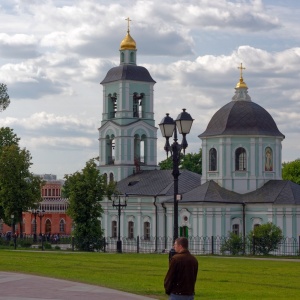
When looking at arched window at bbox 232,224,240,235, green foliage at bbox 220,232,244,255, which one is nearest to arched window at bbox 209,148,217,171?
arched window at bbox 232,224,240,235

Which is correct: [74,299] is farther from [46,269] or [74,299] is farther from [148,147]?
[148,147]

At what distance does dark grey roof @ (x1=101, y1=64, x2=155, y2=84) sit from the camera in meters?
73.2

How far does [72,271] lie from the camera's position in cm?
2791

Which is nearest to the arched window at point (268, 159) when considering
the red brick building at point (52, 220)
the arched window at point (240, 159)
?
the arched window at point (240, 159)

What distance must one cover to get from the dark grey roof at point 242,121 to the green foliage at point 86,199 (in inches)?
413

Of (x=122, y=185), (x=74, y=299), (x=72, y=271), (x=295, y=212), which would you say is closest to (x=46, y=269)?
(x=72, y=271)

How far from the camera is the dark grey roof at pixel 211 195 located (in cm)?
6184

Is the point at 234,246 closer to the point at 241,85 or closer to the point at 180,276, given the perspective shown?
the point at 241,85

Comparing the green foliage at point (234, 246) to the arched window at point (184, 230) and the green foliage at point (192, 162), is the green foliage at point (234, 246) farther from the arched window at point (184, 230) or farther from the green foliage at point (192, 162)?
the green foliage at point (192, 162)

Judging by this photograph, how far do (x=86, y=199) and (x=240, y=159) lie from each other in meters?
12.8

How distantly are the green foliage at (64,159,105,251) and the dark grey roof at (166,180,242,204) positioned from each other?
24.1ft

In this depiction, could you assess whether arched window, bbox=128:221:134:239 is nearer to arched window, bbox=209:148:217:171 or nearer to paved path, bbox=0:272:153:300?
arched window, bbox=209:148:217:171

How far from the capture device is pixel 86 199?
58.0 metres

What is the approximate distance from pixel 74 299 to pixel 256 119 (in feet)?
152
